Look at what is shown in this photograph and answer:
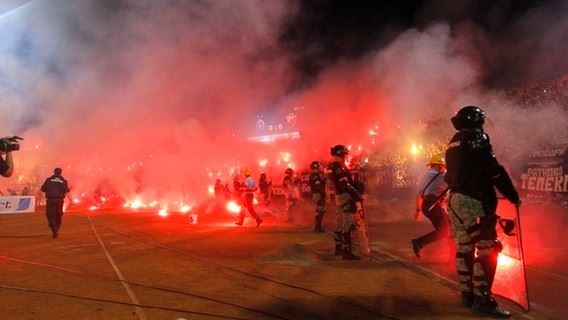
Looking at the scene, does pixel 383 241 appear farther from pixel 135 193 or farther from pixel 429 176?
pixel 135 193

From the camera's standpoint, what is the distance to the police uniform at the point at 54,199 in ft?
39.3

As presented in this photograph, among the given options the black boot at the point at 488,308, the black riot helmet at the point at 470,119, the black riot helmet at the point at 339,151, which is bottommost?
the black boot at the point at 488,308

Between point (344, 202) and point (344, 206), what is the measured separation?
7cm

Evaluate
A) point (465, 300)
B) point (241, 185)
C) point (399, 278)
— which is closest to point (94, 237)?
point (241, 185)

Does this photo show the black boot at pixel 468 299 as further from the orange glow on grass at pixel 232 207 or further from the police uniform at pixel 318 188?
the orange glow on grass at pixel 232 207

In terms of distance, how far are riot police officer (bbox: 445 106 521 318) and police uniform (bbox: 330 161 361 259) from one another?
9.90ft

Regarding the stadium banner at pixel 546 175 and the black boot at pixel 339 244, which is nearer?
the black boot at pixel 339 244

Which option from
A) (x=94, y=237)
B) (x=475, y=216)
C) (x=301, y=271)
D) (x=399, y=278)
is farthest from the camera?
(x=94, y=237)

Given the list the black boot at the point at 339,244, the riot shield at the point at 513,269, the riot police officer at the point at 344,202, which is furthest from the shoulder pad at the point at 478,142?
the black boot at the point at 339,244

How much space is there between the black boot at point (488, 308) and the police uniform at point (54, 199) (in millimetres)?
10415

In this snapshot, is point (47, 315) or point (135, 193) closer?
point (47, 315)

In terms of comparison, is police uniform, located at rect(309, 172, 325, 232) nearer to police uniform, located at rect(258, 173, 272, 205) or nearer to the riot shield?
police uniform, located at rect(258, 173, 272, 205)

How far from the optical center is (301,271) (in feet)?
22.4

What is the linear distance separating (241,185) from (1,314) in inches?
343
